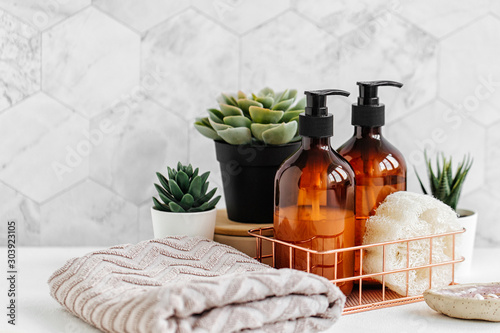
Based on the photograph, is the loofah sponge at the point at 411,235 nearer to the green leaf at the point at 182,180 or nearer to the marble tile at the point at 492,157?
the green leaf at the point at 182,180

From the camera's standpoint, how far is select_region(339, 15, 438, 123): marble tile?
4.15ft

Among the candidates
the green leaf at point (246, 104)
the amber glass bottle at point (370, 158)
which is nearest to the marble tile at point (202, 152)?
the green leaf at point (246, 104)

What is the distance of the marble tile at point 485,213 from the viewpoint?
51.5 inches

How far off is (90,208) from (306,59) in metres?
0.47

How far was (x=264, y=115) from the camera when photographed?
101 cm

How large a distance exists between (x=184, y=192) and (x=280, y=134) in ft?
0.53

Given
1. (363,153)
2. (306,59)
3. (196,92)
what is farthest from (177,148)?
(363,153)

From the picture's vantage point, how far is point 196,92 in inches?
49.6

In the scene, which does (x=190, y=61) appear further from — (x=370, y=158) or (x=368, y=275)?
(x=368, y=275)

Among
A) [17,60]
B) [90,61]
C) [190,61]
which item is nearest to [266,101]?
[190,61]

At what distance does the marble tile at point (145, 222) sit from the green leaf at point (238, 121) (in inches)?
13.0

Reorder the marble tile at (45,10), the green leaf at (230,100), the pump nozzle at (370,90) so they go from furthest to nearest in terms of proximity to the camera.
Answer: the marble tile at (45,10), the green leaf at (230,100), the pump nozzle at (370,90)

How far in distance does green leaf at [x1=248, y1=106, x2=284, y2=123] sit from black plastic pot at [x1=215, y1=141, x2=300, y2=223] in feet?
0.12

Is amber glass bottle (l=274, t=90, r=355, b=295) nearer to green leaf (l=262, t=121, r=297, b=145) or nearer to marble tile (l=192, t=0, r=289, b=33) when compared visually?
green leaf (l=262, t=121, r=297, b=145)
